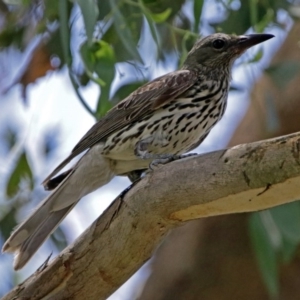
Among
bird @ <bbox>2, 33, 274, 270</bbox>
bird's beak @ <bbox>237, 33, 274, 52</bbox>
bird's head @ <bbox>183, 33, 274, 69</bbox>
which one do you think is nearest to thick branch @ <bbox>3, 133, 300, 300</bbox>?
bird @ <bbox>2, 33, 274, 270</bbox>

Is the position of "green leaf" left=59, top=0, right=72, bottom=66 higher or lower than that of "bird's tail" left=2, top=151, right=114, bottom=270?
higher

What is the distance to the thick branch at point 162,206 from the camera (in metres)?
1.99

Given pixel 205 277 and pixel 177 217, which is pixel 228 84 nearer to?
pixel 177 217

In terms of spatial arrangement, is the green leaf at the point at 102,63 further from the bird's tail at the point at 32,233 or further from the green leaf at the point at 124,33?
the bird's tail at the point at 32,233

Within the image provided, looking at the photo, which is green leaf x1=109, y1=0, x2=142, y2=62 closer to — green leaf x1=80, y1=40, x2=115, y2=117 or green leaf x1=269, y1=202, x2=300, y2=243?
green leaf x1=80, y1=40, x2=115, y2=117

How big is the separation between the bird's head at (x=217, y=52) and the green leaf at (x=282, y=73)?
0.15 meters

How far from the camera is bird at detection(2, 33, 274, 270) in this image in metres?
2.84

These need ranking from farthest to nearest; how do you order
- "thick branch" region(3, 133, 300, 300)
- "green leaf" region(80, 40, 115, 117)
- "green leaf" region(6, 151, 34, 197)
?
1. "green leaf" region(6, 151, 34, 197)
2. "green leaf" region(80, 40, 115, 117)
3. "thick branch" region(3, 133, 300, 300)

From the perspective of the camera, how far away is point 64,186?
286 cm

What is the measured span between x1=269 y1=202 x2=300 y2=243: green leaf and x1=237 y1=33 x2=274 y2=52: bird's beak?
547 millimetres

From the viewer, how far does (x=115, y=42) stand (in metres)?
3.29

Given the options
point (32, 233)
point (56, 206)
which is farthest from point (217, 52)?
point (32, 233)

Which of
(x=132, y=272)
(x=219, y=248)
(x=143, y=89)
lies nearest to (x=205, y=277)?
(x=219, y=248)

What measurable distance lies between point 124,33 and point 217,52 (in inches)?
21.5
